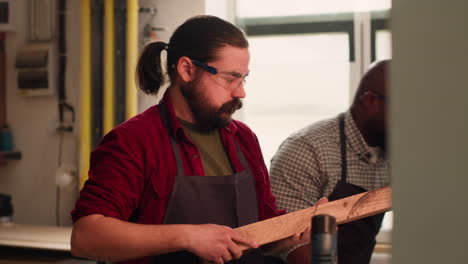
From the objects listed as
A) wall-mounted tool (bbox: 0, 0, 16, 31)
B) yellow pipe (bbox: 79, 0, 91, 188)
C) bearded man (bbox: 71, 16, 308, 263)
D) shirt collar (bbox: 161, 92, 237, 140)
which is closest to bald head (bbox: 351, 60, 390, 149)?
bearded man (bbox: 71, 16, 308, 263)

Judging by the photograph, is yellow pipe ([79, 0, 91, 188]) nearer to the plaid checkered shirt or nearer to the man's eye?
the plaid checkered shirt

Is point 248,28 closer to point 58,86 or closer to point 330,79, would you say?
point 330,79

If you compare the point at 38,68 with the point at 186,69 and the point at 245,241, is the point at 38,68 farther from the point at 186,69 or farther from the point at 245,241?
the point at 245,241

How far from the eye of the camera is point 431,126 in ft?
0.99

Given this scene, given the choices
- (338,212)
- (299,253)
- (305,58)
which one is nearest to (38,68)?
(305,58)

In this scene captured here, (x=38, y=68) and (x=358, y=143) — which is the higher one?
(x=38, y=68)

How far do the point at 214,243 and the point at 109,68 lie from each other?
203 cm

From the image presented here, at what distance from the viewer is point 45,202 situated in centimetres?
350

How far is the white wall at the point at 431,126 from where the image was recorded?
0.30m

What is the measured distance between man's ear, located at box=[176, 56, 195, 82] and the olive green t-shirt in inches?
4.5

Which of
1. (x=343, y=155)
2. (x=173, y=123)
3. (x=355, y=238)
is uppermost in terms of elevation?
(x=173, y=123)

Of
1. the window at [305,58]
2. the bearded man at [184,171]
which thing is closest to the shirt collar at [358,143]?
the bearded man at [184,171]

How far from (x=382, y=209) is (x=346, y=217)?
81 mm

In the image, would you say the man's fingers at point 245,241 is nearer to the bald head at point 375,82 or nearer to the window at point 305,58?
the bald head at point 375,82
